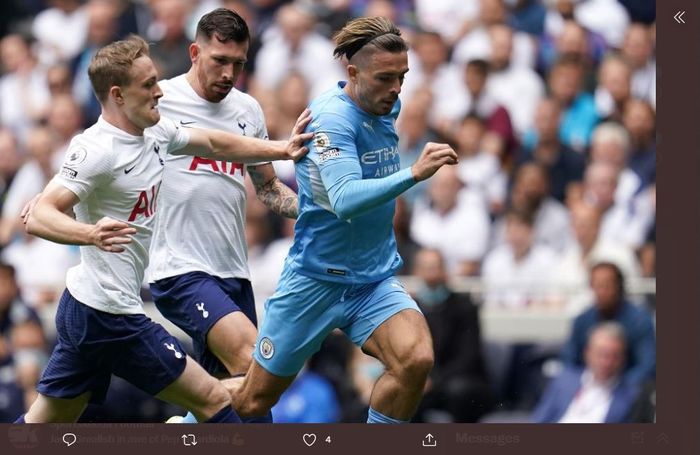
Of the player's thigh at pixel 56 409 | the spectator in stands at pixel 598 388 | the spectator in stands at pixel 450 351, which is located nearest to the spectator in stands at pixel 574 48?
the spectator in stands at pixel 450 351

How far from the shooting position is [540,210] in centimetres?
1249

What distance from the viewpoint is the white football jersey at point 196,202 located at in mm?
8703

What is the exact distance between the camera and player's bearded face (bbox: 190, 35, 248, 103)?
855cm

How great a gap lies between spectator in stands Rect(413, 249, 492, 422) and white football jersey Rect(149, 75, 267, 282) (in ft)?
9.28

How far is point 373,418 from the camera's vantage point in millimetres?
8102

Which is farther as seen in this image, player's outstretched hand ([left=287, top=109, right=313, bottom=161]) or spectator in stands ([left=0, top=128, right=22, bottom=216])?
spectator in stands ([left=0, top=128, right=22, bottom=216])

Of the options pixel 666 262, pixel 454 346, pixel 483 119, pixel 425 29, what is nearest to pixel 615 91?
pixel 483 119

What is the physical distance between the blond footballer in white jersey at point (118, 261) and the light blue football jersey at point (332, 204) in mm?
173

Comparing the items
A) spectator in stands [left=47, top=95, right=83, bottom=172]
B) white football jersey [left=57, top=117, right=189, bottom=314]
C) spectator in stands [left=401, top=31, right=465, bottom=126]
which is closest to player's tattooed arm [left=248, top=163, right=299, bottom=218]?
white football jersey [left=57, top=117, right=189, bottom=314]

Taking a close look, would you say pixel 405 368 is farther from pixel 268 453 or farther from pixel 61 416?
pixel 61 416

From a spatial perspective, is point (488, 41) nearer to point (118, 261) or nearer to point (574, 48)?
point (574, 48)

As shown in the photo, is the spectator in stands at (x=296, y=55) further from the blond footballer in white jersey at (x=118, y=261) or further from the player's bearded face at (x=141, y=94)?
the player's bearded face at (x=141, y=94)

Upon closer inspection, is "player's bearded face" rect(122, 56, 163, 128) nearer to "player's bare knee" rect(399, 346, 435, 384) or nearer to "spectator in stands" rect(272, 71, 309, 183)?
"player's bare knee" rect(399, 346, 435, 384)

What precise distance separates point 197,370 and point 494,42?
A: 6.86 metres
